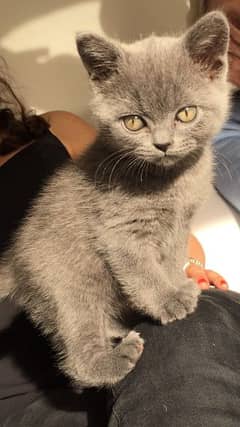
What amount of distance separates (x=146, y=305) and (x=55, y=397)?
0.29m

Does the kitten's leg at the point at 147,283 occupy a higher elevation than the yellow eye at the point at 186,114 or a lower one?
lower

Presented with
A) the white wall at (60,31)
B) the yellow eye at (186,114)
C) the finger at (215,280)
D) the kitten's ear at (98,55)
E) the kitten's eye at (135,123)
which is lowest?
the finger at (215,280)

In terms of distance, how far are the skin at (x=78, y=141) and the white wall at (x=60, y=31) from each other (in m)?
0.18

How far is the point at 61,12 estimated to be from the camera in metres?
1.50

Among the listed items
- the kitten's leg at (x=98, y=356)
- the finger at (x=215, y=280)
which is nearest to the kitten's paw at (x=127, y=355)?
the kitten's leg at (x=98, y=356)

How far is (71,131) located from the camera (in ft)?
4.43

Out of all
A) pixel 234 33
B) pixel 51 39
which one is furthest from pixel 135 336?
pixel 51 39

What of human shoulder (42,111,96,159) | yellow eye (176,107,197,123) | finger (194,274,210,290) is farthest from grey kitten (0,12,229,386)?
human shoulder (42,111,96,159)

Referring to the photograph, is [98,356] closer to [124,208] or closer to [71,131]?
[124,208]

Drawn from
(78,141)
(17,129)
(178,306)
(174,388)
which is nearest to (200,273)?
(178,306)

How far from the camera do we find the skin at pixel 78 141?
3.81ft

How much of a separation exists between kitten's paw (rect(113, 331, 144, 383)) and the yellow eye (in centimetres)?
38

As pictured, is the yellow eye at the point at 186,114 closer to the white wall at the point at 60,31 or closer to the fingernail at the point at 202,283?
the fingernail at the point at 202,283

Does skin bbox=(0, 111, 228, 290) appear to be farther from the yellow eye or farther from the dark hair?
the yellow eye
